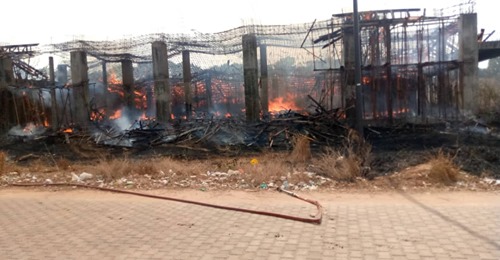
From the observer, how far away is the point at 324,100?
19953mm

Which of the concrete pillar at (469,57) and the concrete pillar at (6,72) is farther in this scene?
the concrete pillar at (6,72)

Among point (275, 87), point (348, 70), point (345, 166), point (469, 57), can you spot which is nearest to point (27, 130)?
point (275, 87)

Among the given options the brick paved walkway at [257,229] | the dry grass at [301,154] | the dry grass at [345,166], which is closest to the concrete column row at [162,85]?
the dry grass at [301,154]

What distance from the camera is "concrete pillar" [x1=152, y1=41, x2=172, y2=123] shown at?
21969 millimetres

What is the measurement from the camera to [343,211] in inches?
247

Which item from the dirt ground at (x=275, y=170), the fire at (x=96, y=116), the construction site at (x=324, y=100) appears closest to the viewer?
the dirt ground at (x=275, y=170)

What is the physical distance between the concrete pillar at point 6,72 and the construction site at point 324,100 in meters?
0.05

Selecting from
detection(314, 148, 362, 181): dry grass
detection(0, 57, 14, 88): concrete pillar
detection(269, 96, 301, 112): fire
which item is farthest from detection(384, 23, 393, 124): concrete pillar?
detection(0, 57, 14, 88): concrete pillar

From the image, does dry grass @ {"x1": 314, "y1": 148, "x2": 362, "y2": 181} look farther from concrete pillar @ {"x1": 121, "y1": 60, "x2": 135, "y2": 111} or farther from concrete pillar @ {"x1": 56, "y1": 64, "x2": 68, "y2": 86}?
concrete pillar @ {"x1": 56, "y1": 64, "x2": 68, "y2": 86}

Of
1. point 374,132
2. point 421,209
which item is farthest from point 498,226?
point 374,132

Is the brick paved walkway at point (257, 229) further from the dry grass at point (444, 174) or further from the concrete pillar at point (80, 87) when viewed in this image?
the concrete pillar at point (80, 87)

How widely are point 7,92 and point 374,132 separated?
19.5 metres

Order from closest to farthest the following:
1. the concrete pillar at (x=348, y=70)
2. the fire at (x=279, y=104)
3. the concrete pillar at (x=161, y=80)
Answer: the concrete pillar at (x=348, y=70)
the concrete pillar at (x=161, y=80)
the fire at (x=279, y=104)

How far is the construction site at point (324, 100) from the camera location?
47.9 feet
